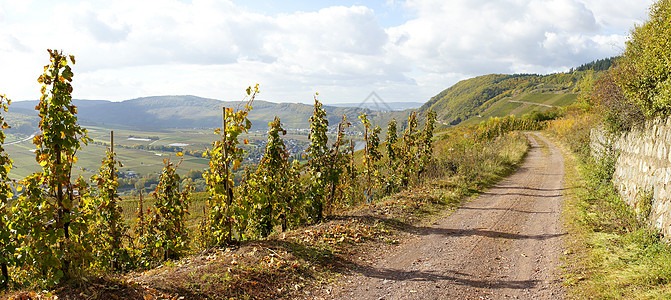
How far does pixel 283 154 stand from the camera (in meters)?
8.17

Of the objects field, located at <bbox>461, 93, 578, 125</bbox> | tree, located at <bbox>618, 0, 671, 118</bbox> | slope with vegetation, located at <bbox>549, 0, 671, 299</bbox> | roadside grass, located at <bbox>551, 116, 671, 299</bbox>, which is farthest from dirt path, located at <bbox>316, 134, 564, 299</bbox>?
field, located at <bbox>461, 93, 578, 125</bbox>

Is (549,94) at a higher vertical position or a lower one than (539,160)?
higher

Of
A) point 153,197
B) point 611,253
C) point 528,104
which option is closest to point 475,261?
point 611,253

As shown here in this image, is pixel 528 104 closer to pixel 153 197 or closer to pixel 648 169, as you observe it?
pixel 648 169

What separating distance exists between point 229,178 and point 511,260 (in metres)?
5.60

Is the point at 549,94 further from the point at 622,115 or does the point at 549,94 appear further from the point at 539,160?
the point at 622,115

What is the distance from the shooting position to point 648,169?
316 inches

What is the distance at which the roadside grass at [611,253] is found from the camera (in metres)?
5.12

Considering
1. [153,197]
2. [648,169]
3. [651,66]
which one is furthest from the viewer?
[651,66]

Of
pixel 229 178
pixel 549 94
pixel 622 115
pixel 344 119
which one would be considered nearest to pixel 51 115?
pixel 229 178

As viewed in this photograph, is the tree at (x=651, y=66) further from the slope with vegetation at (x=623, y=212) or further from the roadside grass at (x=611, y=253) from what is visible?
the roadside grass at (x=611, y=253)

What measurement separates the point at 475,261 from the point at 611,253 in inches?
98.8

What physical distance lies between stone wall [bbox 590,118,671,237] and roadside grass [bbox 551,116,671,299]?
30cm

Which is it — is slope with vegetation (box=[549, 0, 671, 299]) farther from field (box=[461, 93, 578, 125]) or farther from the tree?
field (box=[461, 93, 578, 125])
